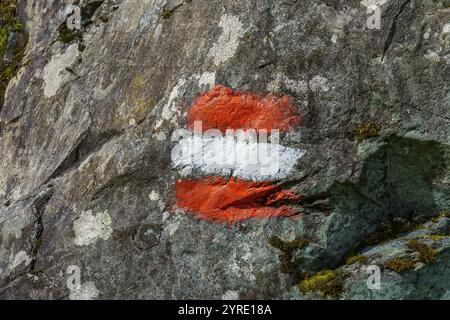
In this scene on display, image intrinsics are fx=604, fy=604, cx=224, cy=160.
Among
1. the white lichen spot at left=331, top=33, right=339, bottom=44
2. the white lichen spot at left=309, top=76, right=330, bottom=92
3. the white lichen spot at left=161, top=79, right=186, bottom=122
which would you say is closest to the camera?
the white lichen spot at left=309, top=76, right=330, bottom=92

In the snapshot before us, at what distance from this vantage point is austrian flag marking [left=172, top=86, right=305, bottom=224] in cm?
732

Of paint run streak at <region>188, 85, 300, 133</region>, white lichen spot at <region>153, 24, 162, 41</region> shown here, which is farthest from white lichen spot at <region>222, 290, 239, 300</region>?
white lichen spot at <region>153, 24, 162, 41</region>

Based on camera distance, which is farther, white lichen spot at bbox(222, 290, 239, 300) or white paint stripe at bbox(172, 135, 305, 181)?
white paint stripe at bbox(172, 135, 305, 181)

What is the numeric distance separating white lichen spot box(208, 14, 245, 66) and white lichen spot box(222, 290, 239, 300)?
9.46ft

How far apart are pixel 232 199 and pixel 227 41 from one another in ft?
6.84

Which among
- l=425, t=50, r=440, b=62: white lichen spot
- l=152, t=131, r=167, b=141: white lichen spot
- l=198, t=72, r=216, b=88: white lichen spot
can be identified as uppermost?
l=198, t=72, r=216, b=88: white lichen spot

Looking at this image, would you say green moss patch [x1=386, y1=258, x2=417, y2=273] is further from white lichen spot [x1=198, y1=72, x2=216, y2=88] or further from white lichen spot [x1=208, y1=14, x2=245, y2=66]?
white lichen spot [x1=208, y1=14, x2=245, y2=66]

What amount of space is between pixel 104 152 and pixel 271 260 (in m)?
2.76

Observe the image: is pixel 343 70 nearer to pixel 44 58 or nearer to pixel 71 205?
Answer: pixel 71 205

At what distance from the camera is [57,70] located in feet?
31.8

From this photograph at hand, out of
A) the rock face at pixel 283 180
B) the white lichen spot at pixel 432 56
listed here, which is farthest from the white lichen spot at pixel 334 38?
the white lichen spot at pixel 432 56

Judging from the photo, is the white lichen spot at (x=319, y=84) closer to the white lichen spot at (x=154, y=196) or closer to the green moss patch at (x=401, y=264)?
the green moss patch at (x=401, y=264)

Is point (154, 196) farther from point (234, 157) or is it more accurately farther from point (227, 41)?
point (227, 41)
